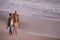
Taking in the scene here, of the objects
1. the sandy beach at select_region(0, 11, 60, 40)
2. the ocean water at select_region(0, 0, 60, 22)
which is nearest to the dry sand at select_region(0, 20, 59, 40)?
the sandy beach at select_region(0, 11, 60, 40)

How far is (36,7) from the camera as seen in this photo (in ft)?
5.49

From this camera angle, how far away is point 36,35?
66.0 inches

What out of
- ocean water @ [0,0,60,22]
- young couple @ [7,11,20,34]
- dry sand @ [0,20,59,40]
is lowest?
dry sand @ [0,20,59,40]

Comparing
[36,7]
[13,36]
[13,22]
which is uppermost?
[36,7]

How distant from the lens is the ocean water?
1.62 metres

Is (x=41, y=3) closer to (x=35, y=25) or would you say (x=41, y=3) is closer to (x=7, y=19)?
(x=35, y=25)

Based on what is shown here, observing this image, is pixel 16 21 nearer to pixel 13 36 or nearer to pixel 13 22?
pixel 13 22

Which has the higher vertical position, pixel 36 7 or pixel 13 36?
pixel 36 7

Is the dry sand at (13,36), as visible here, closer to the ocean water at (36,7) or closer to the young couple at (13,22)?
the young couple at (13,22)

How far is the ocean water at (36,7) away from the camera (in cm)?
162

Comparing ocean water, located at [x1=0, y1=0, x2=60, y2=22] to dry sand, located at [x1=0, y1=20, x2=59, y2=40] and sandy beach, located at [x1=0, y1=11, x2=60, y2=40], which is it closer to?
sandy beach, located at [x1=0, y1=11, x2=60, y2=40]

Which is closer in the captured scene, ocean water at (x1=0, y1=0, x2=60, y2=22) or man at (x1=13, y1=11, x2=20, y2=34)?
ocean water at (x1=0, y1=0, x2=60, y2=22)

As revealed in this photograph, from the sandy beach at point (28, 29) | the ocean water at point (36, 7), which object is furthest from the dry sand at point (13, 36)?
the ocean water at point (36, 7)

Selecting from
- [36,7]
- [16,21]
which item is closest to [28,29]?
[16,21]
